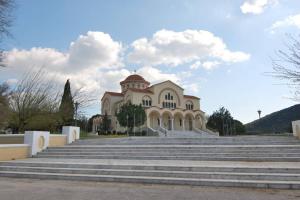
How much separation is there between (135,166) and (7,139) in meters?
9.11

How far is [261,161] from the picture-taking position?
9805mm

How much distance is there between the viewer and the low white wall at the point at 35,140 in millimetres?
12992

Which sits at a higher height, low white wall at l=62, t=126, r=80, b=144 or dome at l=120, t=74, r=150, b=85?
dome at l=120, t=74, r=150, b=85

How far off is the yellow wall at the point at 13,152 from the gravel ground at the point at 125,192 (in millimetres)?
4597

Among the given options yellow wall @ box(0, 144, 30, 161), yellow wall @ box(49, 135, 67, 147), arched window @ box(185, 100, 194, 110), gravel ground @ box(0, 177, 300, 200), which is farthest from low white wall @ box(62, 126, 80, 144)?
arched window @ box(185, 100, 194, 110)

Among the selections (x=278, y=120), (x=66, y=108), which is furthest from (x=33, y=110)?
(x=278, y=120)

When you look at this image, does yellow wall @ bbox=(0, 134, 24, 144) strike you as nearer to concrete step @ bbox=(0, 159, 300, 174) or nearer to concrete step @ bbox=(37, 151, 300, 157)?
concrete step @ bbox=(37, 151, 300, 157)

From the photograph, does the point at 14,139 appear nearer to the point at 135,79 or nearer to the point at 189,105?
the point at 189,105

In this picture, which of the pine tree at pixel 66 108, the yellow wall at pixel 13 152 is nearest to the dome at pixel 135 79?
the pine tree at pixel 66 108

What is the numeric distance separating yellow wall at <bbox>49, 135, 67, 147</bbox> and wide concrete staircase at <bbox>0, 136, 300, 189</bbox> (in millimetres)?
994

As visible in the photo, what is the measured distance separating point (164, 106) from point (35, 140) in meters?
39.3

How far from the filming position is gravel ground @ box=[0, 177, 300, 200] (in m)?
5.96

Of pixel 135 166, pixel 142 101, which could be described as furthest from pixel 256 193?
pixel 142 101

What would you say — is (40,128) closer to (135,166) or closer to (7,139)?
(7,139)
